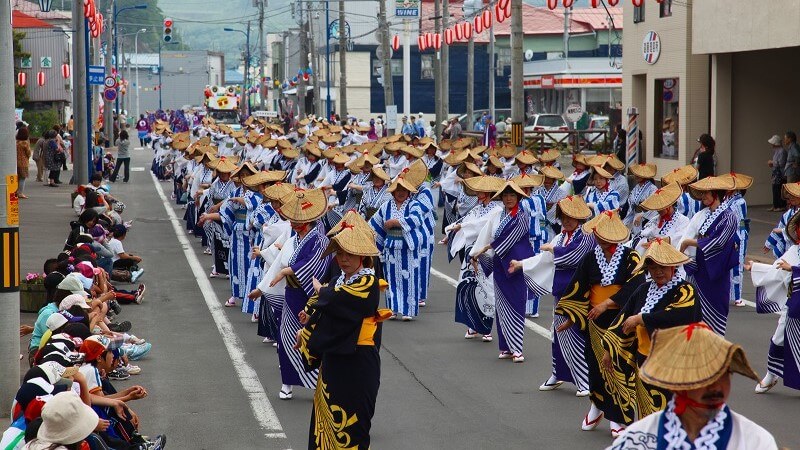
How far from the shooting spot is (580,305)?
31.9 ft

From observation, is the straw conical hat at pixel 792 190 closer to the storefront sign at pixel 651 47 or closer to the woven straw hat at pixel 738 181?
the woven straw hat at pixel 738 181

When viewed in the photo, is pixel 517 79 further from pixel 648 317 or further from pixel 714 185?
pixel 648 317

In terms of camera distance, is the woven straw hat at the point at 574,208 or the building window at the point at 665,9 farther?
the building window at the point at 665,9

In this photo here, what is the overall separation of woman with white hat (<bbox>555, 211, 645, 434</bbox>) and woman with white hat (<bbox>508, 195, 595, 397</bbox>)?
52cm

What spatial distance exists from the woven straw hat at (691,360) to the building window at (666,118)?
27.2 metres

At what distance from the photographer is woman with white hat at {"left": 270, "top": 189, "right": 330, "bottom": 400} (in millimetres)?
10008

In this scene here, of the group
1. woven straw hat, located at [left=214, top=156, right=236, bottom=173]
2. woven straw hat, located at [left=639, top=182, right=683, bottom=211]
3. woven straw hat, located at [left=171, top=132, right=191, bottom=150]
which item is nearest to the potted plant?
woven straw hat, located at [left=214, top=156, right=236, bottom=173]

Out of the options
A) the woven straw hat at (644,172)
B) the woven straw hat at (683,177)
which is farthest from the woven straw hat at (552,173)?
the woven straw hat at (683,177)

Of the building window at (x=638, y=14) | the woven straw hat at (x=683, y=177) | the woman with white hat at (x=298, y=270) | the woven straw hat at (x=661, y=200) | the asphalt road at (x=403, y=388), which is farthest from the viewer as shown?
the building window at (x=638, y=14)

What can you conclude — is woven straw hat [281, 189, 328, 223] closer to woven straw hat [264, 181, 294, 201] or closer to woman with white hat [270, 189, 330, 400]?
woman with white hat [270, 189, 330, 400]

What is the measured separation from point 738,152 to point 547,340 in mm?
16975

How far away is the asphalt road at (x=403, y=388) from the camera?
31.8 ft

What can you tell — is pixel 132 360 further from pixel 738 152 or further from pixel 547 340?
pixel 738 152

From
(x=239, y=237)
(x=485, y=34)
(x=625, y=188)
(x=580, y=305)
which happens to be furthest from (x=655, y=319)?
(x=485, y=34)
